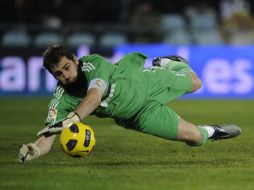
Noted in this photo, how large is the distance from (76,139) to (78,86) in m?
0.62

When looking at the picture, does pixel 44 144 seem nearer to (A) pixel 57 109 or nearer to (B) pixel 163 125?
(A) pixel 57 109

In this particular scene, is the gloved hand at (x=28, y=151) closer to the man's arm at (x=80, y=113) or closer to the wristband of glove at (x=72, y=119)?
the man's arm at (x=80, y=113)

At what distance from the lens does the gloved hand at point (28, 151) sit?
917 centimetres

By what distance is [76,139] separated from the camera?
8.91 metres

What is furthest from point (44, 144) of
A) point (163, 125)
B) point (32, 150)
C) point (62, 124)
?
point (163, 125)

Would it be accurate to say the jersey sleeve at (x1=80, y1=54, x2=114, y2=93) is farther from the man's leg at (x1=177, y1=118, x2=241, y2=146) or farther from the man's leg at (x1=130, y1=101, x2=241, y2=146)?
the man's leg at (x1=177, y1=118, x2=241, y2=146)

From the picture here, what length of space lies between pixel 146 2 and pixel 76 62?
1456 cm

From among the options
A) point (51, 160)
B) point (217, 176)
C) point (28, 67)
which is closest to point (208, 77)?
point (28, 67)

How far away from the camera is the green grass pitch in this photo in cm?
820

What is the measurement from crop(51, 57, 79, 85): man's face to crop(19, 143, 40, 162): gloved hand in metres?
0.88

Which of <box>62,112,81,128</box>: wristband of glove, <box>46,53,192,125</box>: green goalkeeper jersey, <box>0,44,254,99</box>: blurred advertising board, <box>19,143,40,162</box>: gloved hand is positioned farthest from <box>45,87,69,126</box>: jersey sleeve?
<box>0,44,254,99</box>: blurred advertising board

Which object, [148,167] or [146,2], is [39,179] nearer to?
[148,167]

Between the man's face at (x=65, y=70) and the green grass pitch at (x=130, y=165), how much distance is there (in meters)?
1.06

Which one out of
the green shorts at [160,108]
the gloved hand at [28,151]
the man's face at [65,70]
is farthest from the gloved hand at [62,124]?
the green shorts at [160,108]
